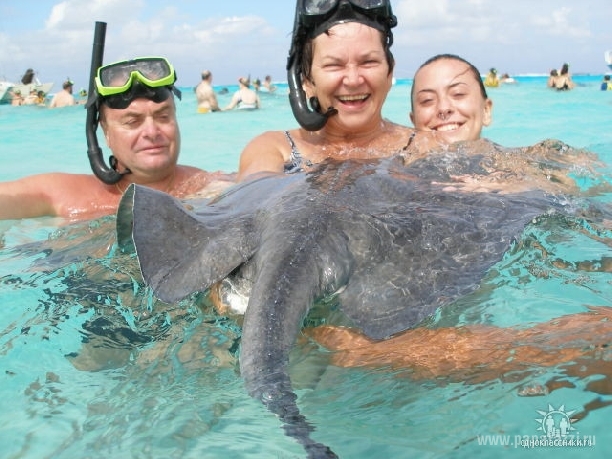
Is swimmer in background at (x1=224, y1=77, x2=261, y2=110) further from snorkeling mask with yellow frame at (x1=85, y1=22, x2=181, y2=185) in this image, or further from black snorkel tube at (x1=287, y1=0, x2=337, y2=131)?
black snorkel tube at (x1=287, y1=0, x2=337, y2=131)

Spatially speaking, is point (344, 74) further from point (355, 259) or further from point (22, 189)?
point (22, 189)

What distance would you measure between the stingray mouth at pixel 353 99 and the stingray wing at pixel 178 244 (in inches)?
85.9

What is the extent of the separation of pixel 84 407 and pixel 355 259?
51.5 inches

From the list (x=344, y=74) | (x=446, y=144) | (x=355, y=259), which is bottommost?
(x=355, y=259)

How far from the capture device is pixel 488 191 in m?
3.33

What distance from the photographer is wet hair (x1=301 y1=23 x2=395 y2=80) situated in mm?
4466

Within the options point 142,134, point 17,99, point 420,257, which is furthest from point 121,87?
point 17,99

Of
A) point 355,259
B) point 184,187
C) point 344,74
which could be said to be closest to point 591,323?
point 355,259

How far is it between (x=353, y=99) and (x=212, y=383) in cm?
276

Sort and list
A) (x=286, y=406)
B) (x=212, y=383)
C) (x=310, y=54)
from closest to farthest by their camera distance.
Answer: (x=286, y=406) → (x=212, y=383) → (x=310, y=54)

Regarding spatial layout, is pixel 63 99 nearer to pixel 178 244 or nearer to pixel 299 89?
pixel 299 89

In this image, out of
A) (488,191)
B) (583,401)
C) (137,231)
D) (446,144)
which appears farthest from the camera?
(446,144)

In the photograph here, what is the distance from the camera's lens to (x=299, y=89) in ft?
14.9

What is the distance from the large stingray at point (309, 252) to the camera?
2014mm
